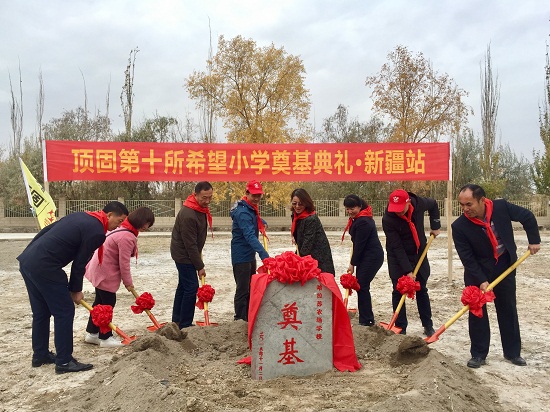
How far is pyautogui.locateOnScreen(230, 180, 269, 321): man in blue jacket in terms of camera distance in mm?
4992

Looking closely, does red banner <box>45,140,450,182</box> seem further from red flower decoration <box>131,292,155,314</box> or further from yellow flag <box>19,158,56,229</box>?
red flower decoration <box>131,292,155,314</box>

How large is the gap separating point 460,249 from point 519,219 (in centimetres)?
54

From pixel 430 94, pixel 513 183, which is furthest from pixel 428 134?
pixel 513 183

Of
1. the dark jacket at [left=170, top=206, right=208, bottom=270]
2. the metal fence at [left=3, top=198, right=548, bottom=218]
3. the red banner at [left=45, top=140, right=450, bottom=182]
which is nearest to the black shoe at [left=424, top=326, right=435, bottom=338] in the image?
the dark jacket at [left=170, top=206, right=208, bottom=270]

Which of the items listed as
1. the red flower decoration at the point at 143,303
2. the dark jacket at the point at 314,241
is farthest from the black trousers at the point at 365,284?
the red flower decoration at the point at 143,303

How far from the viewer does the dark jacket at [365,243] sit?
5402 mm

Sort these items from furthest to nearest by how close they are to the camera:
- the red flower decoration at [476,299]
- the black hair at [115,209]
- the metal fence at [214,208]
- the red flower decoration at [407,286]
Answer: the metal fence at [214,208]
the red flower decoration at [407,286]
the black hair at [115,209]
the red flower decoration at [476,299]

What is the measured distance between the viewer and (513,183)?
2877cm

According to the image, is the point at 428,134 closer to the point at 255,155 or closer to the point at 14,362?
the point at 255,155

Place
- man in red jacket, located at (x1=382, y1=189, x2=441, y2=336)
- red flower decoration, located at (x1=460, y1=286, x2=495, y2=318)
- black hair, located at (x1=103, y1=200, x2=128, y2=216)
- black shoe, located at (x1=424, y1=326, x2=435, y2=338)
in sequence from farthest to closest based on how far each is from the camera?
black shoe, located at (x1=424, y1=326, x2=435, y2=338)
man in red jacket, located at (x1=382, y1=189, x2=441, y2=336)
black hair, located at (x1=103, y1=200, x2=128, y2=216)
red flower decoration, located at (x1=460, y1=286, x2=495, y2=318)

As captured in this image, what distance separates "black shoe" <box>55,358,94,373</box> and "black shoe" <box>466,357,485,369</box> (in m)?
3.18

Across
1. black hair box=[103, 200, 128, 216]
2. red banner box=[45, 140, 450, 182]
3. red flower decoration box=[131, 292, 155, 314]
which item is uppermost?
red banner box=[45, 140, 450, 182]

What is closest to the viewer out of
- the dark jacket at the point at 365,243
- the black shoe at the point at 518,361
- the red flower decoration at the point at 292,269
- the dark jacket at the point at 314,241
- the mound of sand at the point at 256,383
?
the mound of sand at the point at 256,383

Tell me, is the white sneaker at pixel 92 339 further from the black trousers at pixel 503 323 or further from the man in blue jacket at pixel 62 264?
the black trousers at pixel 503 323
